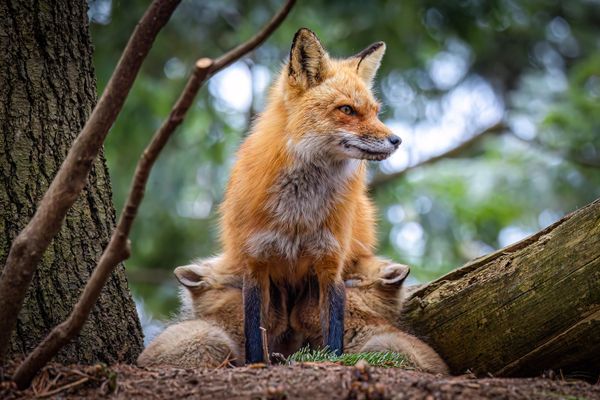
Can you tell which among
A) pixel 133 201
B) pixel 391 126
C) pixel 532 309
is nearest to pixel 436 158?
pixel 391 126

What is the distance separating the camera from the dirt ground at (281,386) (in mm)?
3109

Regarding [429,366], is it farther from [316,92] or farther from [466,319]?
[316,92]

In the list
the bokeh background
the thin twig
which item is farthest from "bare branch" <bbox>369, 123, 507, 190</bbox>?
A: the thin twig

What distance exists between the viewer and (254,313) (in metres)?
4.68

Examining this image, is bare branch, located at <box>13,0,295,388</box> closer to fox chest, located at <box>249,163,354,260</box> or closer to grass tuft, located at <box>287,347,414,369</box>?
grass tuft, located at <box>287,347,414,369</box>

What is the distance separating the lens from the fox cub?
14.2ft

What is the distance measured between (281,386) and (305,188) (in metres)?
1.93

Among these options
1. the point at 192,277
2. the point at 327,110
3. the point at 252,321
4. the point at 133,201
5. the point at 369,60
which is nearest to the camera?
the point at 133,201

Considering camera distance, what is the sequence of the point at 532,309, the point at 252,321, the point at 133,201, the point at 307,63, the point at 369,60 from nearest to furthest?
the point at 133,201
the point at 532,309
the point at 252,321
the point at 307,63
the point at 369,60

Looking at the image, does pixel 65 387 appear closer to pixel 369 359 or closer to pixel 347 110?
pixel 369 359

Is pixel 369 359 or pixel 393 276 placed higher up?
pixel 393 276

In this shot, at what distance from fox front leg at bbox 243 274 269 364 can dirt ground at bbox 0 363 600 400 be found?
1.06m

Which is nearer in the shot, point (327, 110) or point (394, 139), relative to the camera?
point (394, 139)

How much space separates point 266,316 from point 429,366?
1.23 m
